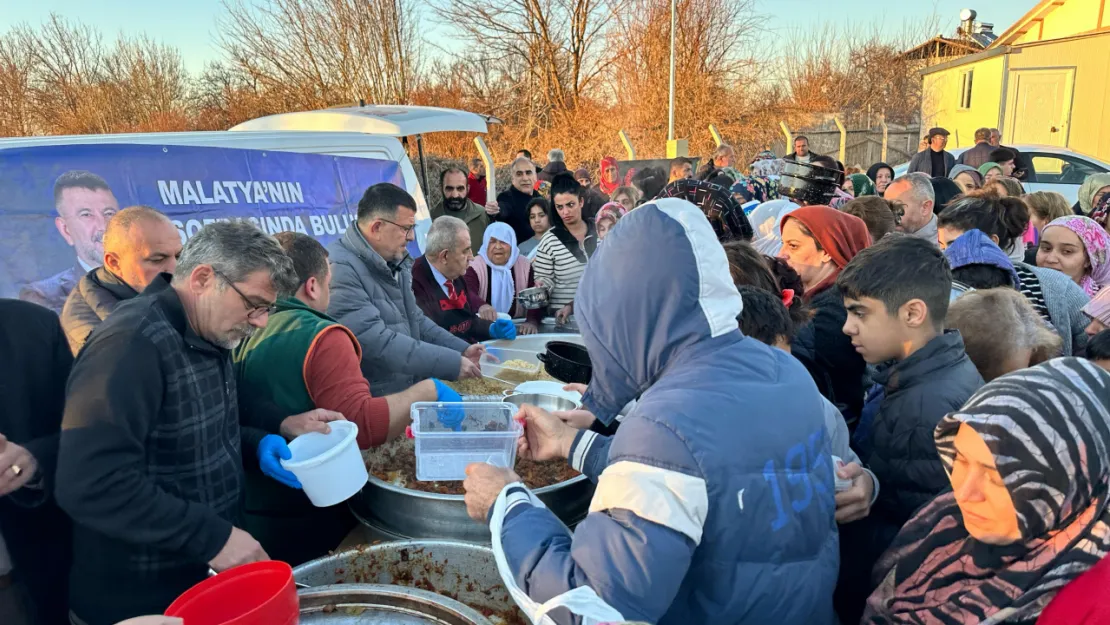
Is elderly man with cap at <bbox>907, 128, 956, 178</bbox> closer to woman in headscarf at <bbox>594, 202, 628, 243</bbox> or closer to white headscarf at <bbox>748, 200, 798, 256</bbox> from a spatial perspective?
white headscarf at <bbox>748, 200, 798, 256</bbox>

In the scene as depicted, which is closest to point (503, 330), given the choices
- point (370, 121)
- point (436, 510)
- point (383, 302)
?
point (383, 302)

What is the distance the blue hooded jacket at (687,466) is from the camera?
1.16 metres

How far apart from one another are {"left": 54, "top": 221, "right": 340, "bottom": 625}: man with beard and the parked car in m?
12.0

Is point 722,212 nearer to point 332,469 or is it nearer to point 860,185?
point 332,469

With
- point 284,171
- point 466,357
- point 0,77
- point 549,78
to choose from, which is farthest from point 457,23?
point 466,357

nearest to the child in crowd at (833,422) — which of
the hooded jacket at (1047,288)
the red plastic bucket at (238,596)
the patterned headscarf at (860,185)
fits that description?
the red plastic bucket at (238,596)

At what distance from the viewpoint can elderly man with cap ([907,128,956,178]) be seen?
9.92 metres

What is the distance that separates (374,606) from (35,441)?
1197mm

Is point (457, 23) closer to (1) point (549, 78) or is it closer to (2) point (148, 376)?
(1) point (549, 78)

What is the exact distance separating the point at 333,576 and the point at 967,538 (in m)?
1.53

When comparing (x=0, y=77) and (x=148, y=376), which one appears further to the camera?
(x=0, y=77)

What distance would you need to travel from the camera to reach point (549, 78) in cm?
2169

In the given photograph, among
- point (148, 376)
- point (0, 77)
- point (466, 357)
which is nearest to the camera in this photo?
point (148, 376)

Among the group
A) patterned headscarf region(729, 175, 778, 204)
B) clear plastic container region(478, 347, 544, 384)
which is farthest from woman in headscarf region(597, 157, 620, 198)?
clear plastic container region(478, 347, 544, 384)
